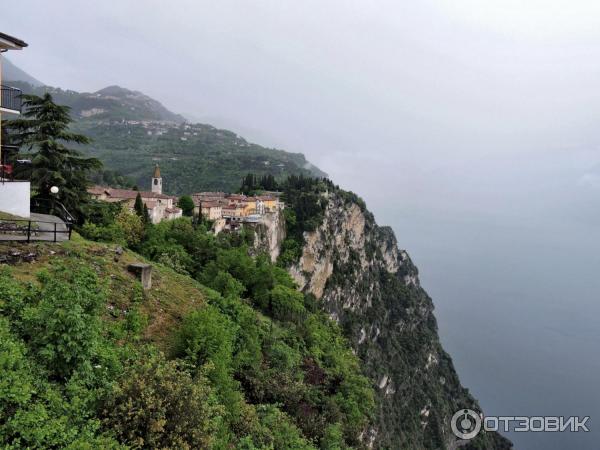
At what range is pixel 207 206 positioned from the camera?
61281mm

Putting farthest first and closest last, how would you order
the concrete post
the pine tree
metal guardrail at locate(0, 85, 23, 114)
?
the pine tree < metal guardrail at locate(0, 85, 23, 114) < the concrete post

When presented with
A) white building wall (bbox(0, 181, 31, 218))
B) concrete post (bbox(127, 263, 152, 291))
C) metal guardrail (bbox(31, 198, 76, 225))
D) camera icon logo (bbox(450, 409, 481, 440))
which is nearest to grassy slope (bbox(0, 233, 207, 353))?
concrete post (bbox(127, 263, 152, 291))

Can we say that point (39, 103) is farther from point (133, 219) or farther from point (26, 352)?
point (26, 352)

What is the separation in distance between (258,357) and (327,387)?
507cm

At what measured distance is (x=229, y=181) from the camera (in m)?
132

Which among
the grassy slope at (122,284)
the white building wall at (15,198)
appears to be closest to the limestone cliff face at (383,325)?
the grassy slope at (122,284)

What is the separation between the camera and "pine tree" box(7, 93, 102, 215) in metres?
18.5

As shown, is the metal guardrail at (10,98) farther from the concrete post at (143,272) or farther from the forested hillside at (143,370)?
the concrete post at (143,272)

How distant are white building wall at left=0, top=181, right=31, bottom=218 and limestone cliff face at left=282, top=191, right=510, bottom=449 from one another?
4682 cm

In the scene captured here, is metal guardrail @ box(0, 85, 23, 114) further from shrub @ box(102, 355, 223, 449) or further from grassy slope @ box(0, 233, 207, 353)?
shrub @ box(102, 355, 223, 449)

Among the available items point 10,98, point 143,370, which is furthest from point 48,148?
point 143,370

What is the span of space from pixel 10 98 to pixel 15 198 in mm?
3674

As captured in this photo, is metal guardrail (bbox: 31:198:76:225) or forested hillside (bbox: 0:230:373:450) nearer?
forested hillside (bbox: 0:230:373:450)

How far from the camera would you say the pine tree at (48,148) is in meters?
18.5
